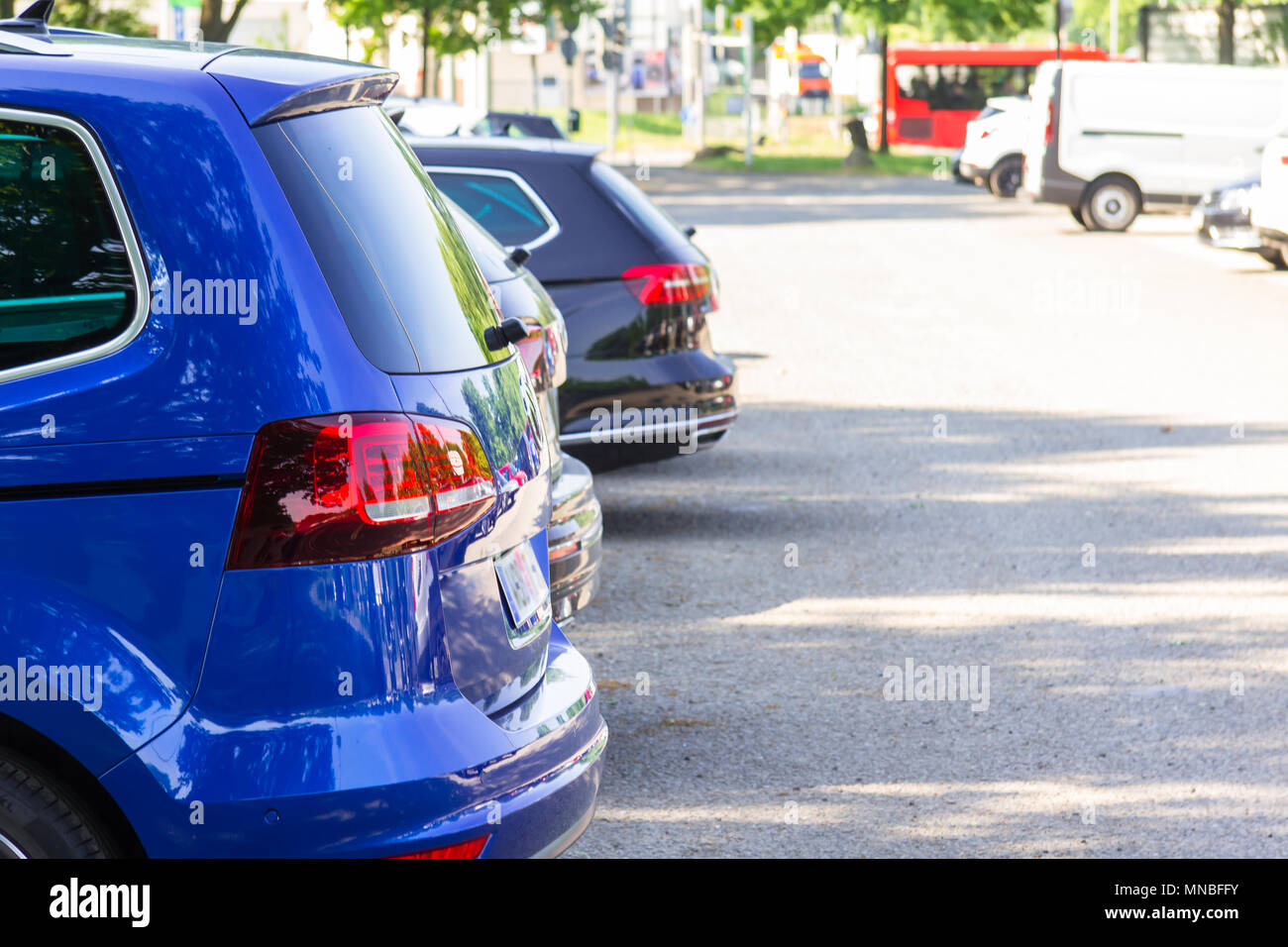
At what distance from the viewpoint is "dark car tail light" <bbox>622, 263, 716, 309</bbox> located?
7.62 m

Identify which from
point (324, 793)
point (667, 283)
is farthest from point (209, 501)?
point (667, 283)

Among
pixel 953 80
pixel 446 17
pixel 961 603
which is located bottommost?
pixel 961 603

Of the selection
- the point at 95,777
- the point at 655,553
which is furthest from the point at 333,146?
the point at 655,553

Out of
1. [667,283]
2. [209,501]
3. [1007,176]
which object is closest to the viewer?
[209,501]

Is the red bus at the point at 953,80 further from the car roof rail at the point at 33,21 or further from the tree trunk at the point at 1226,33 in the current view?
the car roof rail at the point at 33,21

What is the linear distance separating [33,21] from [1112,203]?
84.2 feet

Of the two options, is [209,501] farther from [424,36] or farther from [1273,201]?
[424,36]

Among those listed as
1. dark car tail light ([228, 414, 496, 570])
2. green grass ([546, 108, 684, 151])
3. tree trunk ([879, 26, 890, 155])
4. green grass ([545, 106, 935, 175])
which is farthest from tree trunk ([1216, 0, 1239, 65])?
dark car tail light ([228, 414, 496, 570])

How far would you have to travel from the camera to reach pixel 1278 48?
39656 mm

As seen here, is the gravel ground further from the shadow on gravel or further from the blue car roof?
the blue car roof

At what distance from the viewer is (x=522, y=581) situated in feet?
10.9
